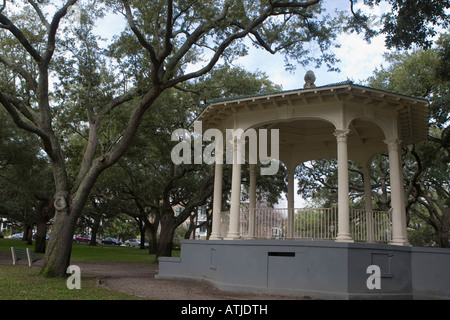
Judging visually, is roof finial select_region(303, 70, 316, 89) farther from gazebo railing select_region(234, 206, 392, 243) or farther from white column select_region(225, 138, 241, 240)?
gazebo railing select_region(234, 206, 392, 243)

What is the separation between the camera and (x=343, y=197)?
11.3 m

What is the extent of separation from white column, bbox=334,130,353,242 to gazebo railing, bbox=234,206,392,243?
1.03 m

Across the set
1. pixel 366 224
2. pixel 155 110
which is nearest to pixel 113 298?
pixel 366 224

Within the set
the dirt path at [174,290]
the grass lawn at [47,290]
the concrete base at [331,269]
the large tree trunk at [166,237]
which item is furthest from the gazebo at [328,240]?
the large tree trunk at [166,237]

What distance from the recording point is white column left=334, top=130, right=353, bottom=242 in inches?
432

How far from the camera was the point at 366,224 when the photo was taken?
12.6 metres

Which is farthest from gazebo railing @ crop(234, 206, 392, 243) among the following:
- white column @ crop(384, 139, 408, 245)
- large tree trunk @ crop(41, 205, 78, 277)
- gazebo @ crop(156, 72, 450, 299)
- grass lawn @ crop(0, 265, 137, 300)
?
large tree trunk @ crop(41, 205, 78, 277)

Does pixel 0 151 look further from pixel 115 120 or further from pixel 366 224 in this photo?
pixel 366 224

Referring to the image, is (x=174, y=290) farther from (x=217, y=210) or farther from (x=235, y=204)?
(x=217, y=210)

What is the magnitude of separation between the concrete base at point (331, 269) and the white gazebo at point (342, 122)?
2.16 feet

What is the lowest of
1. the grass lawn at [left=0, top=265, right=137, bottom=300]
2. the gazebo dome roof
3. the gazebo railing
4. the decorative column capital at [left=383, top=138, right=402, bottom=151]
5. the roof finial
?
the grass lawn at [left=0, top=265, right=137, bottom=300]

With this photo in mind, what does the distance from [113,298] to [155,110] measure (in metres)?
13.0

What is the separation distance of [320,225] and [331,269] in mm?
2304

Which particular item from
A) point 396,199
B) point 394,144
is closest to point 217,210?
point 396,199
